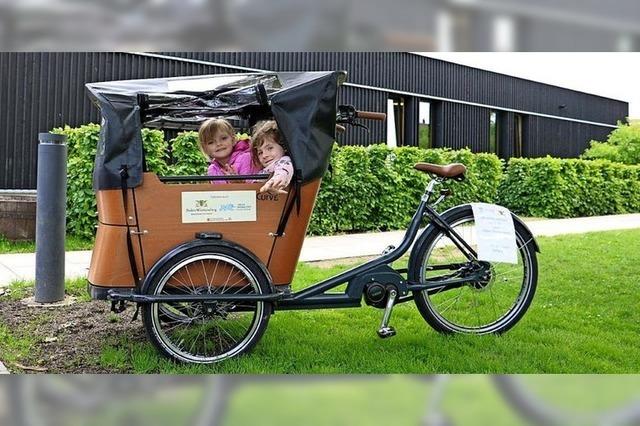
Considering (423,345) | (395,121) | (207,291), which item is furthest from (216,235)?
Answer: (395,121)

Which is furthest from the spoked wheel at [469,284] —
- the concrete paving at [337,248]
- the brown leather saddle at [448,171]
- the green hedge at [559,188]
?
the green hedge at [559,188]

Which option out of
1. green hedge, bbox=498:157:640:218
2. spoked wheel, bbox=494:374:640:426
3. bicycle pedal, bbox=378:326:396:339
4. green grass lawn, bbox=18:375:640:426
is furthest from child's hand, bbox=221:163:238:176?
green hedge, bbox=498:157:640:218

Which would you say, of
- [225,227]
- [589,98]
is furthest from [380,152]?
[589,98]

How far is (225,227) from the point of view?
11.0 ft

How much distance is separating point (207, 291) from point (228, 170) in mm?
756

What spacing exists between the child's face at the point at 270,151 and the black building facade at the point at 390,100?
0.48 m

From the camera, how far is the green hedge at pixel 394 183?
7.84 meters

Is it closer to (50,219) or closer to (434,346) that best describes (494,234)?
(434,346)

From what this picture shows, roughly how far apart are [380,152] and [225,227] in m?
7.05

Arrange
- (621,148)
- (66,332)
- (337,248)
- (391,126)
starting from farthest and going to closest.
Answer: (621,148)
(391,126)
(337,248)
(66,332)

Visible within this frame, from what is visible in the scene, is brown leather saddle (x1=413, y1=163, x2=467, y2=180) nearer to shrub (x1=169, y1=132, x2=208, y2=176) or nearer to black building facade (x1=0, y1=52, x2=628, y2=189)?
black building facade (x1=0, y1=52, x2=628, y2=189)

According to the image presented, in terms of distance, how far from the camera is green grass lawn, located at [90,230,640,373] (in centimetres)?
330

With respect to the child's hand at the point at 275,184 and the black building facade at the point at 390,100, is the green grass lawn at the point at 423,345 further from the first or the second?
the black building facade at the point at 390,100

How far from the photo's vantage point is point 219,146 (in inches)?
148
